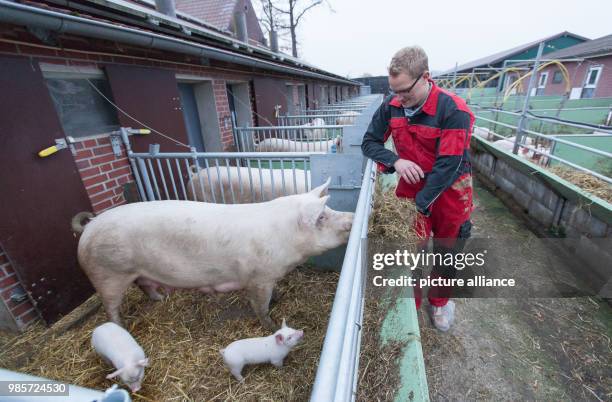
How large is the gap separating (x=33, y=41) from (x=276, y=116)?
21.0 ft

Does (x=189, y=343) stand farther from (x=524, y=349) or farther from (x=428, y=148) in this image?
(x=524, y=349)

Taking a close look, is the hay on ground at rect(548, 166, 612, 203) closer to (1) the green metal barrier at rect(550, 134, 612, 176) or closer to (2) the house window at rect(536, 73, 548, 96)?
(1) the green metal barrier at rect(550, 134, 612, 176)

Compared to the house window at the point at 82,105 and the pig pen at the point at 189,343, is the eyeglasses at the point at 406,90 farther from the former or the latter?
the house window at the point at 82,105

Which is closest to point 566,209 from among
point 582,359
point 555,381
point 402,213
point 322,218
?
point 582,359

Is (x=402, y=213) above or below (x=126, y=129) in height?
below

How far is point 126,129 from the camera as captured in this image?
11.6 ft

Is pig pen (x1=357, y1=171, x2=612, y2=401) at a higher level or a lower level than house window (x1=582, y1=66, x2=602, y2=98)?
lower

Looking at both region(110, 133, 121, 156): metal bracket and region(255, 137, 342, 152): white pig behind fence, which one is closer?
region(110, 133, 121, 156): metal bracket

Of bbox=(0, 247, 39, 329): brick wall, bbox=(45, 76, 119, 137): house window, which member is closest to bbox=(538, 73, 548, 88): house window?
bbox=(45, 76, 119, 137): house window

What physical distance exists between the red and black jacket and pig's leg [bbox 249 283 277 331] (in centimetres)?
149

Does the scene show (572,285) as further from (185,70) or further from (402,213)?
(185,70)

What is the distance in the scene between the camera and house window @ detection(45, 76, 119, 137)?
9.78ft

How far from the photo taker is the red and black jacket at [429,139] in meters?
2.07

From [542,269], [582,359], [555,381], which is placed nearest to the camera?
[555,381]
